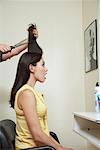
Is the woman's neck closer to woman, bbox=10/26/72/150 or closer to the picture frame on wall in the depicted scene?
woman, bbox=10/26/72/150

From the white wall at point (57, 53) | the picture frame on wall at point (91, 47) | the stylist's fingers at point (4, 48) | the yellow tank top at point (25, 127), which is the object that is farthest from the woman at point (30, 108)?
the white wall at point (57, 53)

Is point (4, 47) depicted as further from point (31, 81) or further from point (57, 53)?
point (31, 81)

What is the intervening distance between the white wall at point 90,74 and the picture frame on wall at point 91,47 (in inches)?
2.4

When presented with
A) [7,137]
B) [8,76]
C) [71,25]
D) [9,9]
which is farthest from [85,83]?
[7,137]

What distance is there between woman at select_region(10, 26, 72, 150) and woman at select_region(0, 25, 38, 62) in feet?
3.23

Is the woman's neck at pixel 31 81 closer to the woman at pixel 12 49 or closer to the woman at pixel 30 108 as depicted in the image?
the woman at pixel 30 108

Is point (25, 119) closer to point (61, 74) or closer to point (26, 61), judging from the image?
point (26, 61)

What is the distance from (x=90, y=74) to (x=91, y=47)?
283 mm

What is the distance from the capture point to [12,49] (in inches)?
110

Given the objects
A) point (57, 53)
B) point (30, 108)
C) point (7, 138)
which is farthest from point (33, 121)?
point (57, 53)

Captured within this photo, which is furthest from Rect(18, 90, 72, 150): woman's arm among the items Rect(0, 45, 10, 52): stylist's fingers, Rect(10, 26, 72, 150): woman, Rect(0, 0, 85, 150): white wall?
Rect(0, 0, 85, 150): white wall

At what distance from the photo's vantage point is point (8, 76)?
9.43 feet

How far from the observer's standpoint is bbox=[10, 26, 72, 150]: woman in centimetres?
154

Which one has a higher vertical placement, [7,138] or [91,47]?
[91,47]
